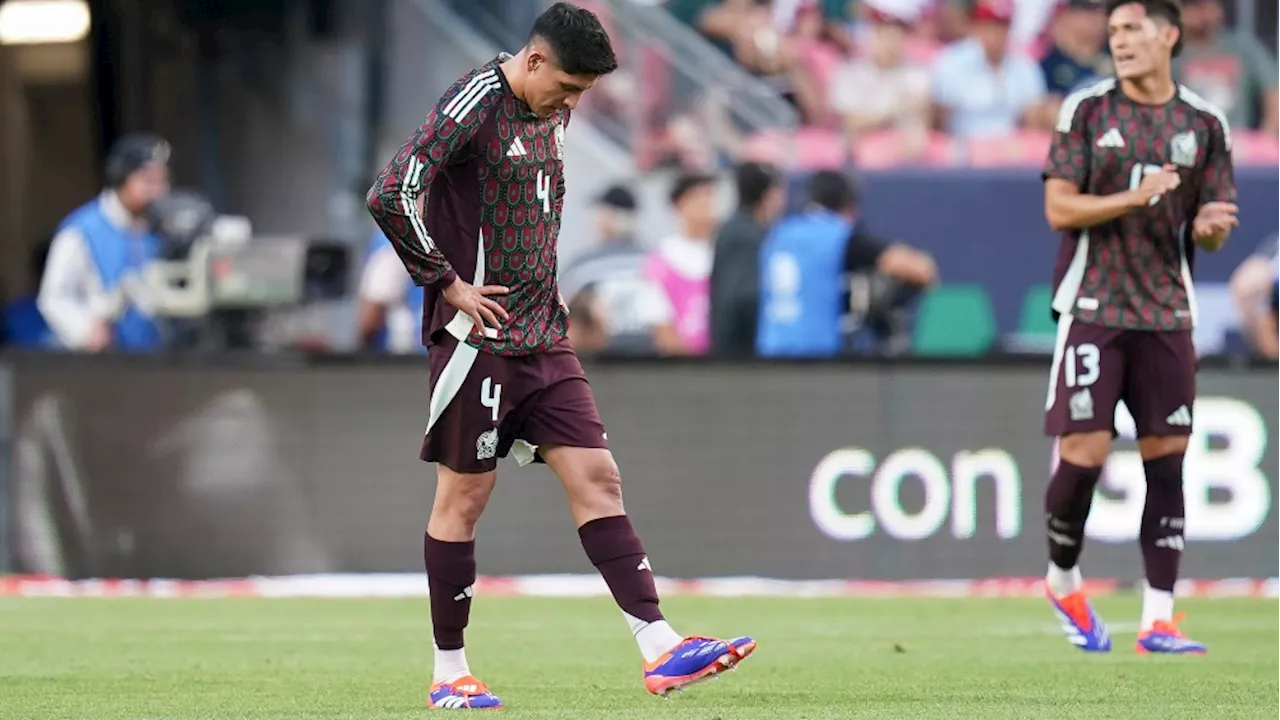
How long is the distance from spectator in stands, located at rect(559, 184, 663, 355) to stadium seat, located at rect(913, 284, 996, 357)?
6.43ft

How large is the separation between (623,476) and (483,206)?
17.8 feet

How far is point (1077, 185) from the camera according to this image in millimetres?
8258

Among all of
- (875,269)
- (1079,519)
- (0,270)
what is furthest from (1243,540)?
(0,270)

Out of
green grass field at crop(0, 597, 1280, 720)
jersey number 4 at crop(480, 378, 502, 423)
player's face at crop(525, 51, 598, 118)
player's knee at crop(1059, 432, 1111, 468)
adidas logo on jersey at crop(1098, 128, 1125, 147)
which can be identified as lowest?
green grass field at crop(0, 597, 1280, 720)

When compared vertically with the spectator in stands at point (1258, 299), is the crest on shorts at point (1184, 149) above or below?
above

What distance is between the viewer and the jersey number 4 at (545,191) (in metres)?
6.54

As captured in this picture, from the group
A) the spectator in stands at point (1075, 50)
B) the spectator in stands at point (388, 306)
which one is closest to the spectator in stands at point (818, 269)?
the spectator in stands at point (388, 306)

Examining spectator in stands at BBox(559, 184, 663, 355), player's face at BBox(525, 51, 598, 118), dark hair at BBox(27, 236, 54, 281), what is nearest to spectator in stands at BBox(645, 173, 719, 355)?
spectator in stands at BBox(559, 184, 663, 355)

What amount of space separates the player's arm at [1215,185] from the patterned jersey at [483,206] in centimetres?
264

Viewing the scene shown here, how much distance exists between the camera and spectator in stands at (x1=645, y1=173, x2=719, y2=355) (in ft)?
46.2

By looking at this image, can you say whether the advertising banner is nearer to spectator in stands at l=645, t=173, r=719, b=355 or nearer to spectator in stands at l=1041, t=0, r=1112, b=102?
spectator in stands at l=645, t=173, r=719, b=355

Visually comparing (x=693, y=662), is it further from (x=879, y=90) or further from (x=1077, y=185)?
(x=879, y=90)

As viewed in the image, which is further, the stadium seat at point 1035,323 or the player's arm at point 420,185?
the stadium seat at point 1035,323

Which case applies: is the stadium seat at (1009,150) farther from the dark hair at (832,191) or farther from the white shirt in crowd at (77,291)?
the white shirt in crowd at (77,291)
